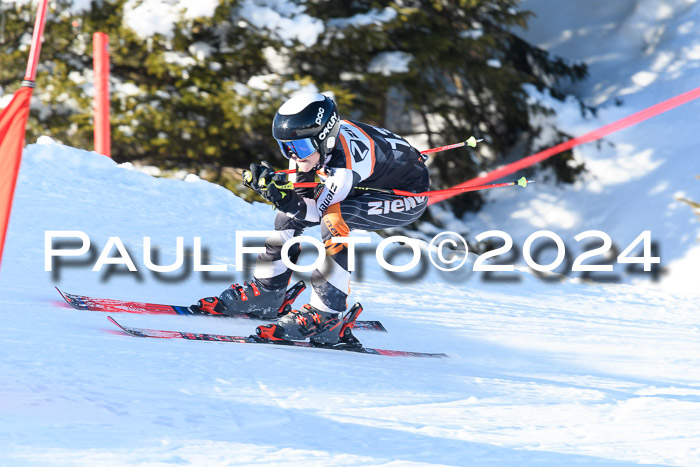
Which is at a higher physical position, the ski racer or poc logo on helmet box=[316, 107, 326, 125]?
poc logo on helmet box=[316, 107, 326, 125]

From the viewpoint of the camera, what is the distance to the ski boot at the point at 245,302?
4352 mm

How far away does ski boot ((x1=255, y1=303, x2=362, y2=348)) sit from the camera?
396 centimetres

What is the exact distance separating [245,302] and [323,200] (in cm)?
79

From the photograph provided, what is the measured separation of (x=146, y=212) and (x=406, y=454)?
4088mm

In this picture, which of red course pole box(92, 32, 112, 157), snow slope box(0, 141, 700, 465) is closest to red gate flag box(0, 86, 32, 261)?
snow slope box(0, 141, 700, 465)

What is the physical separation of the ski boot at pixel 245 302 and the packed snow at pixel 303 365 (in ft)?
0.34

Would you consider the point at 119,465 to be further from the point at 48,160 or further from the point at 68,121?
the point at 68,121

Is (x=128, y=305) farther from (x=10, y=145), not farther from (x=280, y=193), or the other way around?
(x=10, y=145)

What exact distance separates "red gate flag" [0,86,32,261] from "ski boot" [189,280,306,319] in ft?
4.73

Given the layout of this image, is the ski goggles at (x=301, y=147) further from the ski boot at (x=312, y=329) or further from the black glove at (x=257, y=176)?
the ski boot at (x=312, y=329)

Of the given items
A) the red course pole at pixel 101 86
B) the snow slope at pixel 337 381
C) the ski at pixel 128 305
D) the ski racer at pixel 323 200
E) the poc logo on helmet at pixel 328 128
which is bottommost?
the snow slope at pixel 337 381

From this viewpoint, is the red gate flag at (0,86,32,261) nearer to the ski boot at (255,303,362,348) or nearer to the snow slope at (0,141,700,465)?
the snow slope at (0,141,700,465)

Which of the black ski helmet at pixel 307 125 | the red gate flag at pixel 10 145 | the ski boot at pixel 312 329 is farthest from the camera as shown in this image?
the ski boot at pixel 312 329

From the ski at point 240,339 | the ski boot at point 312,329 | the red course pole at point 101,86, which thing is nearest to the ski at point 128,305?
the ski at point 240,339
